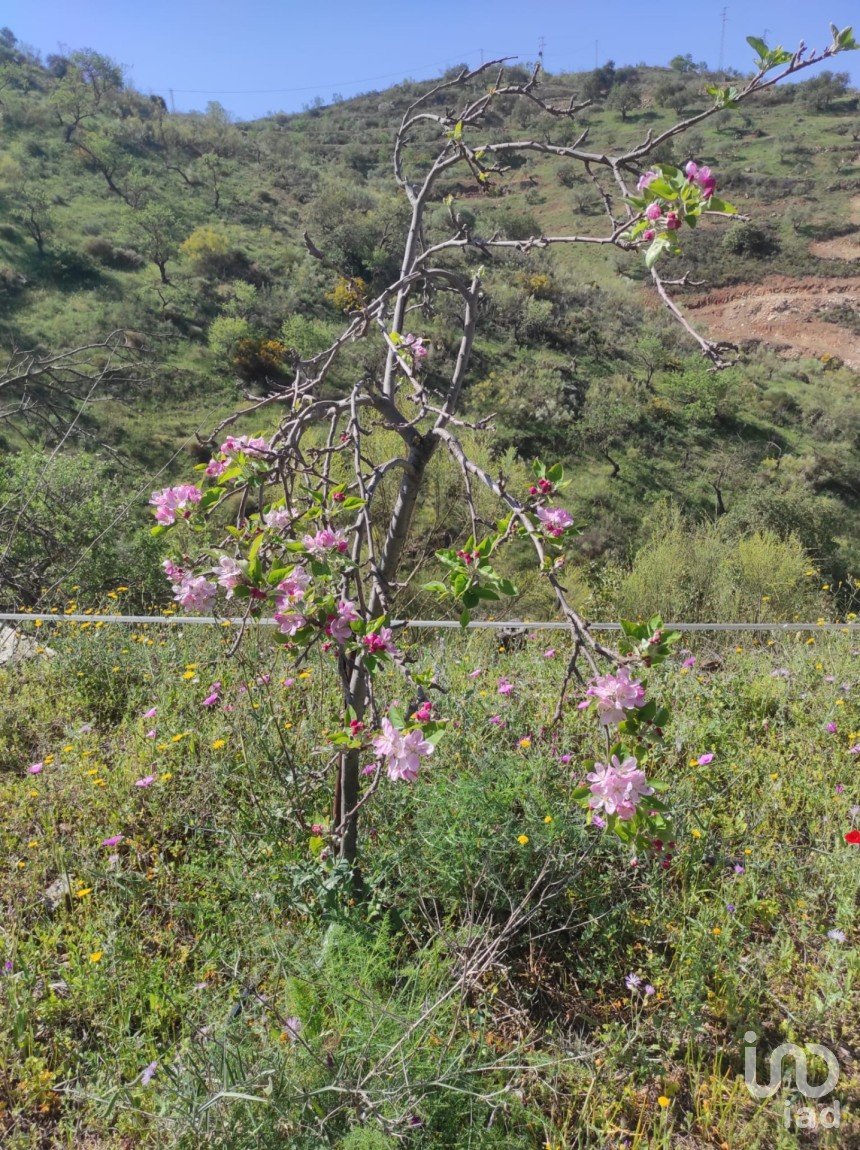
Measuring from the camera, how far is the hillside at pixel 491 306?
649 inches

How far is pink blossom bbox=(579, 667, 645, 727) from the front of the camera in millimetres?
1123

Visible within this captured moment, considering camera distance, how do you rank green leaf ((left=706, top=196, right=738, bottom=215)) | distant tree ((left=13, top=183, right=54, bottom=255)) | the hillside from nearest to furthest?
green leaf ((left=706, top=196, right=738, bottom=215)) < the hillside < distant tree ((left=13, top=183, right=54, bottom=255))

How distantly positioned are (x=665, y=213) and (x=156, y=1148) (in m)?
2.13

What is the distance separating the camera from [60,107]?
99.9 feet

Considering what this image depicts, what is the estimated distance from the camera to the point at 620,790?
Result: 1.14 metres

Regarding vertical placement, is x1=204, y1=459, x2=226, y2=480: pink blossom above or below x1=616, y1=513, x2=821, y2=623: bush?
above

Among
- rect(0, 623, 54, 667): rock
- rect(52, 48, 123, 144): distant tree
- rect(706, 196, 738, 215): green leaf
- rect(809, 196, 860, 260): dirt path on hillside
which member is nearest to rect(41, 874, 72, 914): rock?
rect(0, 623, 54, 667): rock

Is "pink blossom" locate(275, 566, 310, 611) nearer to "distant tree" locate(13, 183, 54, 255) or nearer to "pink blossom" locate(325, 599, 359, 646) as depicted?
"pink blossom" locate(325, 599, 359, 646)

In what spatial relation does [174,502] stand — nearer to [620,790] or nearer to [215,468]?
[215,468]

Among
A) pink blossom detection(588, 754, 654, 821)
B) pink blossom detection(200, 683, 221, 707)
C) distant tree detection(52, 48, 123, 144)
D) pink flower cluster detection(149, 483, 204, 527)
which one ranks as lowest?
pink blossom detection(200, 683, 221, 707)

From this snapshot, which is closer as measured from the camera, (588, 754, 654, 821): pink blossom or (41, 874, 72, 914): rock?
(588, 754, 654, 821): pink blossom

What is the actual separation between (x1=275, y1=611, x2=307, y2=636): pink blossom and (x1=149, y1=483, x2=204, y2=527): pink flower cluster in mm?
420

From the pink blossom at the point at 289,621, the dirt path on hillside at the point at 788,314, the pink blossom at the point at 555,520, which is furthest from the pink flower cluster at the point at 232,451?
the dirt path on hillside at the point at 788,314

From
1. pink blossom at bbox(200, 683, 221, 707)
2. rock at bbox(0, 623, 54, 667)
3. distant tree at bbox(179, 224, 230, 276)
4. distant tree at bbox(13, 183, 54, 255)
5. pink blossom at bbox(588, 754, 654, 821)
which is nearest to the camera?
pink blossom at bbox(588, 754, 654, 821)
